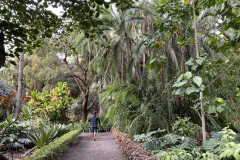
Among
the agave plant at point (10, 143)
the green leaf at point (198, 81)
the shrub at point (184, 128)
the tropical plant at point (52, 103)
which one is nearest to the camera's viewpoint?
the green leaf at point (198, 81)

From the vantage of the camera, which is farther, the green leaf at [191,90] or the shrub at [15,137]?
the shrub at [15,137]

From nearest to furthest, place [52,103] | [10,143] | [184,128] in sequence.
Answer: [184,128] < [10,143] < [52,103]

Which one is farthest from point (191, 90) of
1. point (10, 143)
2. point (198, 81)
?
point (10, 143)

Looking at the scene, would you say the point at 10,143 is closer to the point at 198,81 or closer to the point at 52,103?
the point at 52,103

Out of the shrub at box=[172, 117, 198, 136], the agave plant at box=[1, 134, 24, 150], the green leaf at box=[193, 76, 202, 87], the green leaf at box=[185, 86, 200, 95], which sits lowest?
the agave plant at box=[1, 134, 24, 150]

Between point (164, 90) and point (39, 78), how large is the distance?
37.7ft

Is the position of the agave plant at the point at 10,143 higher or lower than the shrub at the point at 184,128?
lower

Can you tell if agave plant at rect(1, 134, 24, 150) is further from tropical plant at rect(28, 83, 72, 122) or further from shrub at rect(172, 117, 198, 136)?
shrub at rect(172, 117, 198, 136)

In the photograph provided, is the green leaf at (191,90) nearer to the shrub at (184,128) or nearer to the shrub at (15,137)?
the shrub at (184,128)

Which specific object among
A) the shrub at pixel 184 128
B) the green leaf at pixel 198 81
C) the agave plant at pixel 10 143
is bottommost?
the agave plant at pixel 10 143

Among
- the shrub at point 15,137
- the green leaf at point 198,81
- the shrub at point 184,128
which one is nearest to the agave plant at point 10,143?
the shrub at point 15,137

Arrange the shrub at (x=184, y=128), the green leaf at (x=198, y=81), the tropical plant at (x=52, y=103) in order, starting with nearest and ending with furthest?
the green leaf at (x=198, y=81) → the shrub at (x=184, y=128) → the tropical plant at (x=52, y=103)

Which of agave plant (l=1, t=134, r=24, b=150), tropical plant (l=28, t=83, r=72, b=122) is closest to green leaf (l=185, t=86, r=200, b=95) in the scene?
agave plant (l=1, t=134, r=24, b=150)

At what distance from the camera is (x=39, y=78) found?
14039 millimetres
